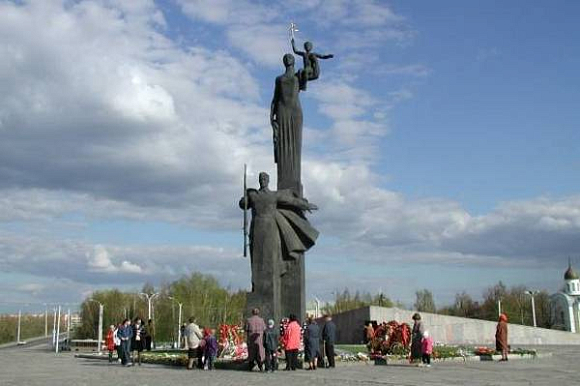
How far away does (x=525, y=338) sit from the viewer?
35000 mm

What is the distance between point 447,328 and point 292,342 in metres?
20.2

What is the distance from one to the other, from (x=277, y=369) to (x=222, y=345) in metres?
2.95

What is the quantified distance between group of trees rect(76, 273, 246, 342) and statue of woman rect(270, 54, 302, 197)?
48.0 metres

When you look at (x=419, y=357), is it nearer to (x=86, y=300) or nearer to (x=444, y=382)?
(x=444, y=382)

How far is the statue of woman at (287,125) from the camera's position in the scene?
20969 millimetres

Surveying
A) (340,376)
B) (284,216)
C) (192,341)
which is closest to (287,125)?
(284,216)

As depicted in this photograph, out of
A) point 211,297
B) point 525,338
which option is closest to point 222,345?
point 525,338

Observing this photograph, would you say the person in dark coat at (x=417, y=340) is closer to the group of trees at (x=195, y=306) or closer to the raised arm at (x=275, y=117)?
the raised arm at (x=275, y=117)

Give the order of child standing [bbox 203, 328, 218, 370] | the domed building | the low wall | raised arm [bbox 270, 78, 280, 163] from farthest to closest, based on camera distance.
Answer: the domed building, the low wall, raised arm [bbox 270, 78, 280, 163], child standing [bbox 203, 328, 218, 370]

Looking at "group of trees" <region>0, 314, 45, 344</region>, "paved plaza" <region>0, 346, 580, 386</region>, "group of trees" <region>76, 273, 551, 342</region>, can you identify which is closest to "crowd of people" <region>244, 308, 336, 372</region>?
"paved plaza" <region>0, 346, 580, 386</region>

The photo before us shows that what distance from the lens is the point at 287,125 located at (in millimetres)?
21188

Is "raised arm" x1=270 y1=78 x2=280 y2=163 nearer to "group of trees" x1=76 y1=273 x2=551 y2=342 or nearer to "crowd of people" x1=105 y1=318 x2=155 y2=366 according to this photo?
"crowd of people" x1=105 y1=318 x2=155 y2=366

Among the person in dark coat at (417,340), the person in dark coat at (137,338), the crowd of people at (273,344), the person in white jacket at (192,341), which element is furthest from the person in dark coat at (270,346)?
the person in dark coat at (137,338)

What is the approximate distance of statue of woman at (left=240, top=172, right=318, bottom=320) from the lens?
61.6ft
